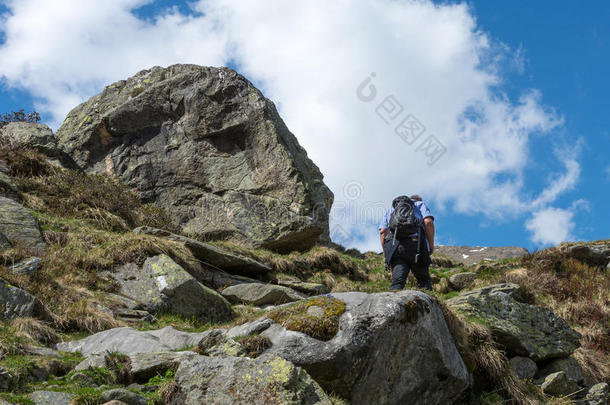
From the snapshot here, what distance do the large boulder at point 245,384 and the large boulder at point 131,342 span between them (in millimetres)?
1871


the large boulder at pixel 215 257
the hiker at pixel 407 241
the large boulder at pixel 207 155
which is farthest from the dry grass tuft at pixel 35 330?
the large boulder at pixel 207 155

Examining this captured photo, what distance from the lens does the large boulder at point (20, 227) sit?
1109 centimetres

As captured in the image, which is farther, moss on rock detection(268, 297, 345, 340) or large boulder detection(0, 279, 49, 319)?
large boulder detection(0, 279, 49, 319)

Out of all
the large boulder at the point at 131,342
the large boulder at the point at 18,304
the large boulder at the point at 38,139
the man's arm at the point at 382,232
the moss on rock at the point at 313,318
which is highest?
the large boulder at the point at 38,139

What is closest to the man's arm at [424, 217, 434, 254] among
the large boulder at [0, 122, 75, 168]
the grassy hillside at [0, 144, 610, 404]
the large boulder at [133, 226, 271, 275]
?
the grassy hillside at [0, 144, 610, 404]

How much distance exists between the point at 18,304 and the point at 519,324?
821 cm

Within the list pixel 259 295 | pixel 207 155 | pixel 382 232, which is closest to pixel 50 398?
pixel 382 232

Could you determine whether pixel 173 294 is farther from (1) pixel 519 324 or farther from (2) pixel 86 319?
(1) pixel 519 324

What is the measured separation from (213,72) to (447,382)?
16174 millimetres

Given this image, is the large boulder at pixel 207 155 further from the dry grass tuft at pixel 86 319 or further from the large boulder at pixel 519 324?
the large boulder at pixel 519 324

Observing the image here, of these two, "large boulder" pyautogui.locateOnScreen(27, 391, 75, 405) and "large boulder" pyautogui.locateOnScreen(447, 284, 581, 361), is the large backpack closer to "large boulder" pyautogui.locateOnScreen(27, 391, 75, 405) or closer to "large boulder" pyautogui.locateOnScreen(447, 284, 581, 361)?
"large boulder" pyautogui.locateOnScreen(447, 284, 581, 361)

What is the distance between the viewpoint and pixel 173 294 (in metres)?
10.1

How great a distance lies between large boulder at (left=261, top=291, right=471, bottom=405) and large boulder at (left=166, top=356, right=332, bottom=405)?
779 mm

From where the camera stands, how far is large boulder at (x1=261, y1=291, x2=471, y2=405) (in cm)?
580
